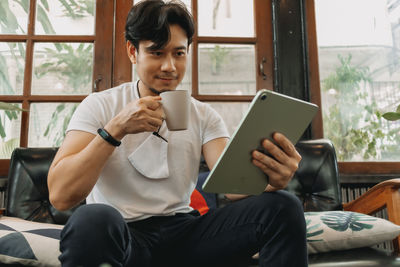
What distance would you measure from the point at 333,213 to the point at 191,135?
25.7 inches

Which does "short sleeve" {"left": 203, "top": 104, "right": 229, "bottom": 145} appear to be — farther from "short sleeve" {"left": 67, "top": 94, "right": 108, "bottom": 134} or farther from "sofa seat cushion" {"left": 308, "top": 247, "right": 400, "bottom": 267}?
"sofa seat cushion" {"left": 308, "top": 247, "right": 400, "bottom": 267}

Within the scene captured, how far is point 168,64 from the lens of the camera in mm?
1059

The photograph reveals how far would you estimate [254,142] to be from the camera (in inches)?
31.1

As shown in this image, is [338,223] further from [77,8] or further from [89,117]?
[77,8]

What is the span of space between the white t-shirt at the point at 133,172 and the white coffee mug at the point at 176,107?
23 cm

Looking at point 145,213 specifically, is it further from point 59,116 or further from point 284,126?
point 59,116

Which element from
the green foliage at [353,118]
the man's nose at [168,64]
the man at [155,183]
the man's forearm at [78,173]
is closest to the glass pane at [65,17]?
the man at [155,183]

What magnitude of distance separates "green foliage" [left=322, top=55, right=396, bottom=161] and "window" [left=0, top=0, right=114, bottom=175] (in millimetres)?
1429

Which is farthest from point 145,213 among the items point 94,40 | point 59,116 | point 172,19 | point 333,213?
point 94,40

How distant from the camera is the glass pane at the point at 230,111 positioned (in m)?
2.02

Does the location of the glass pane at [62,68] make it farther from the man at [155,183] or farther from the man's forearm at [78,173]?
the man's forearm at [78,173]

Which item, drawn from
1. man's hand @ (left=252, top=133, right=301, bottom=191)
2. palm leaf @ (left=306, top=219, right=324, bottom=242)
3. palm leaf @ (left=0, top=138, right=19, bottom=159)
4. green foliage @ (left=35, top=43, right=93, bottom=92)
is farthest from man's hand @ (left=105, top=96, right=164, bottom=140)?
palm leaf @ (left=0, top=138, right=19, bottom=159)

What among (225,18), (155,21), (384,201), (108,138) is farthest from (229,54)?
(108,138)

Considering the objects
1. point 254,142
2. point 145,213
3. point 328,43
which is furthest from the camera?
point 328,43
